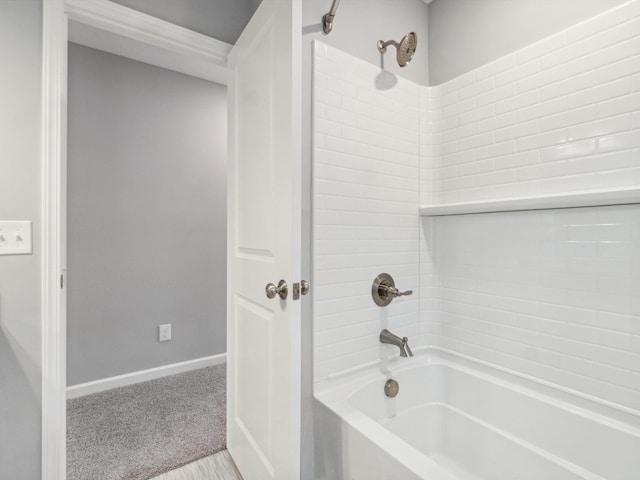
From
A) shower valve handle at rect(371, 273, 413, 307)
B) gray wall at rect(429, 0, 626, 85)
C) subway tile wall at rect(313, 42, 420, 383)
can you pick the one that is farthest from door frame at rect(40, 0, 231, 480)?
gray wall at rect(429, 0, 626, 85)

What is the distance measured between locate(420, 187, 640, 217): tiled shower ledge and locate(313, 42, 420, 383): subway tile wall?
173 mm

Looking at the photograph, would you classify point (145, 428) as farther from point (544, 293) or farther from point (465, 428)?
point (544, 293)

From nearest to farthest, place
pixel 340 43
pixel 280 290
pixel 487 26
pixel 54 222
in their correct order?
pixel 280 290
pixel 54 222
pixel 340 43
pixel 487 26

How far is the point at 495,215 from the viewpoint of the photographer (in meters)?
1.56

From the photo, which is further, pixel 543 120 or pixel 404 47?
pixel 404 47

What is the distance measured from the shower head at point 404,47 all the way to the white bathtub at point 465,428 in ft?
5.01

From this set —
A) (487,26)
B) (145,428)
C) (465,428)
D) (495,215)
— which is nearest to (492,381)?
(465,428)

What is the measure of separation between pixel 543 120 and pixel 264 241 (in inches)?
51.2

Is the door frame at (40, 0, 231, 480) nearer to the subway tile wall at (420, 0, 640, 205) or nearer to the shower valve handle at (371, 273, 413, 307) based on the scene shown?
the shower valve handle at (371, 273, 413, 307)

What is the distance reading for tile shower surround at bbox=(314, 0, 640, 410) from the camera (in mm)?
1199

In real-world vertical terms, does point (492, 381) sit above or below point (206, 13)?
below

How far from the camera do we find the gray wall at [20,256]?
1.14m

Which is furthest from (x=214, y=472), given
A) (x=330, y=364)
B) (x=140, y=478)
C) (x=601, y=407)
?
(x=601, y=407)

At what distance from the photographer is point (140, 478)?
1534 mm
